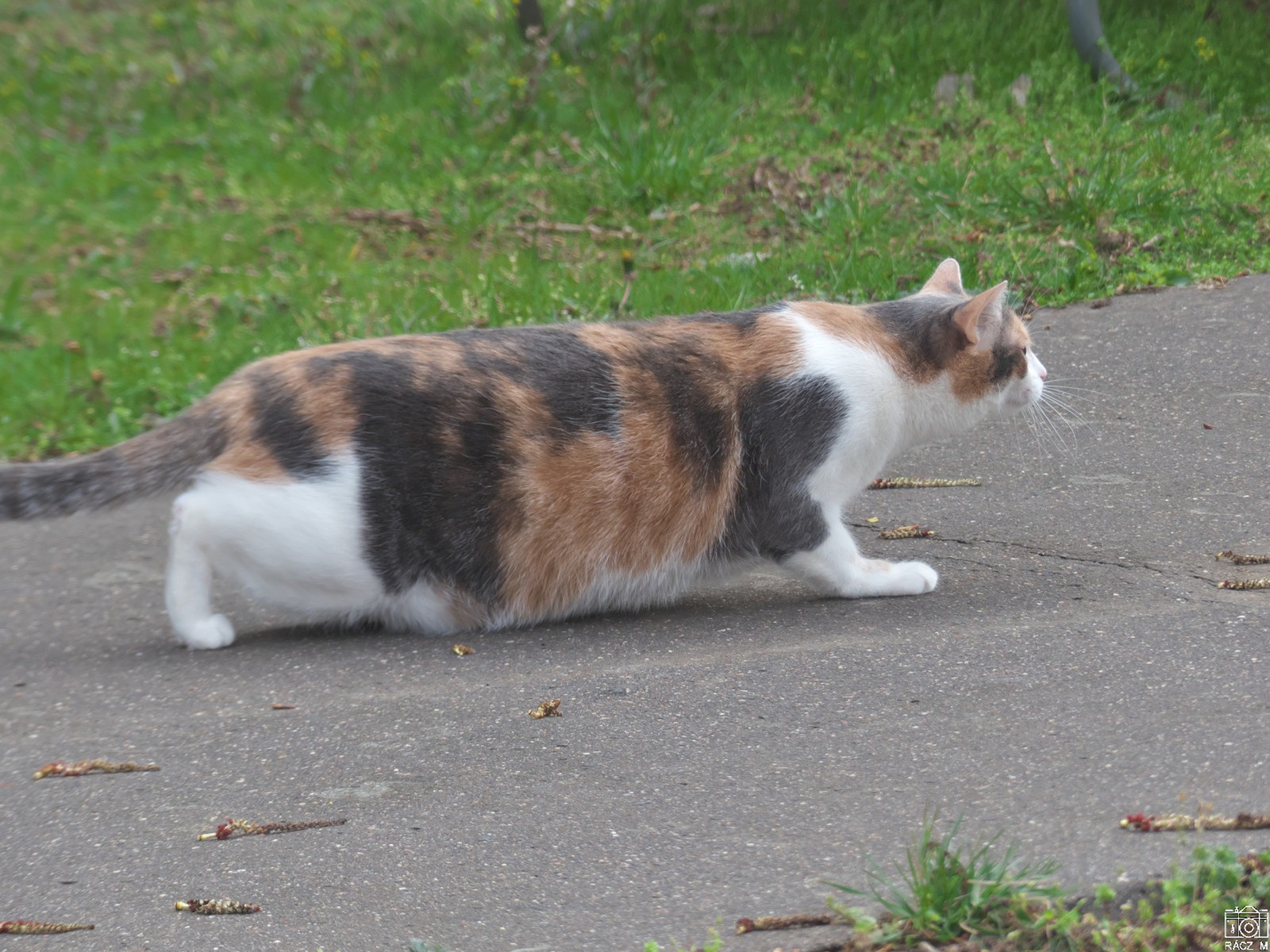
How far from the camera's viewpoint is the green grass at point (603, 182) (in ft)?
20.7

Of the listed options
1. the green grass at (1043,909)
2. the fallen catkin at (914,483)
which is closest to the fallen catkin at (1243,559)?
the fallen catkin at (914,483)

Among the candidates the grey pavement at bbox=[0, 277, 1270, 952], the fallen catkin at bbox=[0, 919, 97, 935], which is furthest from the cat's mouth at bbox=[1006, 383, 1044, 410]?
the fallen catkin at bbox=[0, 919, 97, 935]

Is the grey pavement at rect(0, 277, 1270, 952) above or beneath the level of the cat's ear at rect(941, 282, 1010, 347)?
beneath

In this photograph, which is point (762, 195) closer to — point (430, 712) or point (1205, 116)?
point (1205, 116)

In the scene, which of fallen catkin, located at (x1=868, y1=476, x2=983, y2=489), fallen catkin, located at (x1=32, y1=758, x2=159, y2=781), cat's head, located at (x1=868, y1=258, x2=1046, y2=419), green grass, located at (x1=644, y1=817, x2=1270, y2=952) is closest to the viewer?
green grass, located at (x1=644, y1=817, x2=1270, y2=952)

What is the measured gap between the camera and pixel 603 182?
756 centimetres

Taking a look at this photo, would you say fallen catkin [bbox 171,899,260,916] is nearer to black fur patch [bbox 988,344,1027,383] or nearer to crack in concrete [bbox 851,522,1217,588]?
crack in concrete [bbox 851,522,1217,588]

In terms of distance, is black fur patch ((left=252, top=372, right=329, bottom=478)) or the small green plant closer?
the small green plant

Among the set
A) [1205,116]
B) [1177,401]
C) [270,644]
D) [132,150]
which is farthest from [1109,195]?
[132,150]

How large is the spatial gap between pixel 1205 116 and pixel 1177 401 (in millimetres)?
2819

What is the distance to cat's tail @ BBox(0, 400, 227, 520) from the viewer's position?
3850 millimetres

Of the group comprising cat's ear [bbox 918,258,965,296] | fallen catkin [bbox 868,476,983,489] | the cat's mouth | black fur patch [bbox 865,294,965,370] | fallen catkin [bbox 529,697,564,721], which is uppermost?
cat's ear [bbox 918,258,965,296]

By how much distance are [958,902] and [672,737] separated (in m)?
0.98

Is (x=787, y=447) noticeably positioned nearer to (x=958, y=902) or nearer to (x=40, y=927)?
(x=958, y=902)
